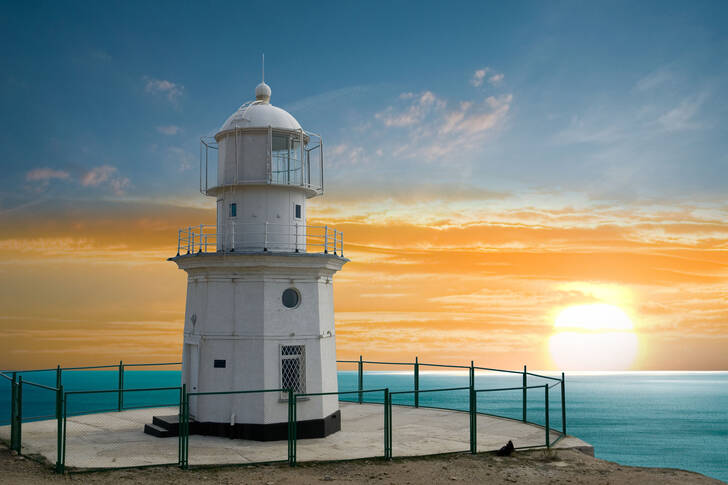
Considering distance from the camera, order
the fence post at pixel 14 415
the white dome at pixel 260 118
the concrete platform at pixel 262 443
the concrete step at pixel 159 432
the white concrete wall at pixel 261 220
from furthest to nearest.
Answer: the white dome at pixel 260 118 < the white concrete wall at pixel 261 220 < the concrete step at pixel 159 432 < the fence post at pixel 14 415 < the concrete platform at pixel 262 443

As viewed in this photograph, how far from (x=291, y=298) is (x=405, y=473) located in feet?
19.5

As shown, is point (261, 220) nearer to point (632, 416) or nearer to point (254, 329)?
point (254, 329)

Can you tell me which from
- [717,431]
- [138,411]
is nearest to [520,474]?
[138,411]

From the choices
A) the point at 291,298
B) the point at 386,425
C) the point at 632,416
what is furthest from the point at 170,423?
the point at 632,416

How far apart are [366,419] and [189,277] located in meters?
7.68

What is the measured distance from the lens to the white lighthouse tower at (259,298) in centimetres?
1750

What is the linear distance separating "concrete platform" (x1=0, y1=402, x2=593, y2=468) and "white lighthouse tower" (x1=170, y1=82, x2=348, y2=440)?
93cm

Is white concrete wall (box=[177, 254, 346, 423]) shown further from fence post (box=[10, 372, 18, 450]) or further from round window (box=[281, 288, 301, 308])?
fence post (box=[10, 372, 18, 450])

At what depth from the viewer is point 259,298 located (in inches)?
695

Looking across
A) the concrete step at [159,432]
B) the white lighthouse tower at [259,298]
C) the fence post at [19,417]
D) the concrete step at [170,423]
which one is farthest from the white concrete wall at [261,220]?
the fence post at [19,417]

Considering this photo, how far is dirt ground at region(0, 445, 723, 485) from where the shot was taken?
13.7m

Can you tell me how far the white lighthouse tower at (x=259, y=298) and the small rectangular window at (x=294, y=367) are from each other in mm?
28

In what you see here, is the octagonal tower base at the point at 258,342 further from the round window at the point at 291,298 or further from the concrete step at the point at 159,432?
the concrete step at the point at 159,432

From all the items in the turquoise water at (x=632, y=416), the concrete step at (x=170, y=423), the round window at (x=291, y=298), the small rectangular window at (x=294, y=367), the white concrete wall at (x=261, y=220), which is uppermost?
the white concrete wall at (x=261, y=220)
